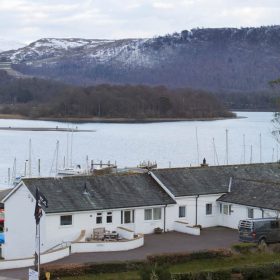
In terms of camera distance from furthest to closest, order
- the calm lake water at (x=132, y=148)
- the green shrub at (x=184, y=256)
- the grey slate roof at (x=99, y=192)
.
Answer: the calm lake water at (x=132, y=148), the grey slate roof at (x=99, y=192), the green shrub at (x=184, y=256)

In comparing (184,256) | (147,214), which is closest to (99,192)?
(147,214)

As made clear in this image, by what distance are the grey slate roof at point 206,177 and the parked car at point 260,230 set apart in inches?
212

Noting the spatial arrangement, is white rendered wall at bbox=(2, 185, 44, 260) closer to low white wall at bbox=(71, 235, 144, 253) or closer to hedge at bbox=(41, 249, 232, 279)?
low white wall at bbox=(71, 235, 144, 253)

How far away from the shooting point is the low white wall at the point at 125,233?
28.3 m

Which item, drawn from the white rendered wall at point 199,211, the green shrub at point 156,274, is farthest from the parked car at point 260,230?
the green shrub at point 156,274

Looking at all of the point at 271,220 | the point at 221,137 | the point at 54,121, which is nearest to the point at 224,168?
the point at 271,220

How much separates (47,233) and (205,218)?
28.7 feet

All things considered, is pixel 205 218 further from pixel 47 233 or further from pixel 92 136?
pixel 92 136

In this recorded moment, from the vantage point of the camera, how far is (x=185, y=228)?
31.1 meters

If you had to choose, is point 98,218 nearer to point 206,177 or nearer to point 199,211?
point 199,211

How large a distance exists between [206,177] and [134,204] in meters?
5.47

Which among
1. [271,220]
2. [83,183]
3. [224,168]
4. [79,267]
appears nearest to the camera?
[79,267]

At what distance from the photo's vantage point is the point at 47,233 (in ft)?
91.5

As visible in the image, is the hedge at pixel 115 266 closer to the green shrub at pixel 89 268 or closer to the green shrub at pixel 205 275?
the green shrub at pixel 89 268
